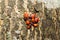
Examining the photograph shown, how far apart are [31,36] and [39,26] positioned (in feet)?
0.52

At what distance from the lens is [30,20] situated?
2074 millimetres

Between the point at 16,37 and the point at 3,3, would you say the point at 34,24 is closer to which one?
the point at 16,37

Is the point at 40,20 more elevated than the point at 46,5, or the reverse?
the point at 46,5

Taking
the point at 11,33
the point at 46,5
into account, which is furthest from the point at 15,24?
the point at 46,5

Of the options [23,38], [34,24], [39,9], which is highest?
[39,9]

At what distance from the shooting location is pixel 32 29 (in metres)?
2.08

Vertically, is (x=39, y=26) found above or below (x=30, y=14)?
below

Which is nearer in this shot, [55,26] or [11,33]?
[11,33]

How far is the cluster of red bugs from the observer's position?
2062 mm

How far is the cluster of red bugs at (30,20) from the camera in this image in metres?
2.06

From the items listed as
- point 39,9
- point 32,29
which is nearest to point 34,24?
point 32,29

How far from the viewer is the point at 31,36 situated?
2.07 metres

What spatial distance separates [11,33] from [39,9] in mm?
452

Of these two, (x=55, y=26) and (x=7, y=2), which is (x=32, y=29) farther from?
(x=7, y=2)
